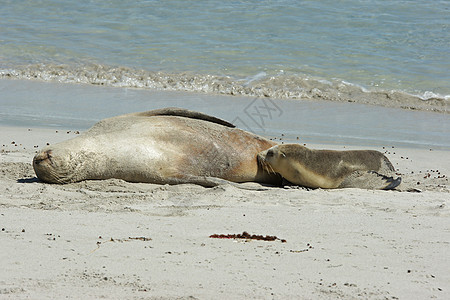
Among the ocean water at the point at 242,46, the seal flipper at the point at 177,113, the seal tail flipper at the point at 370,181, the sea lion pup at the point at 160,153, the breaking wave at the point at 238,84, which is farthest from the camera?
the ocean water at the point at 242,46

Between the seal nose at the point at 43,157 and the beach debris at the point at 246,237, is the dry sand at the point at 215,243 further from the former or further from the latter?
the seal nose at the point at 43,157

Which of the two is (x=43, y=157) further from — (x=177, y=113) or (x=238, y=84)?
(x=238, y=84)

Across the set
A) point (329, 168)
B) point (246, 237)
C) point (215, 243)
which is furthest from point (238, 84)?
point (215, 243)

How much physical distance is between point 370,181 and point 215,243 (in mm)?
2897

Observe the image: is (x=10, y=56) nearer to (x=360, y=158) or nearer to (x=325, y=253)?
(x=360, y=158)

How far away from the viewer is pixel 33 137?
8.00 metres

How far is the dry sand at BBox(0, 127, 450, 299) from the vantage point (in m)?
3.11

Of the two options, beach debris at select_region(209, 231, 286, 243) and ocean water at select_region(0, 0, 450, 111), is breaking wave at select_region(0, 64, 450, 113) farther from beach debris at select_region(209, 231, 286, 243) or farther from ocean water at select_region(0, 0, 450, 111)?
beach debris at select_region(209, 231, 286, 243)

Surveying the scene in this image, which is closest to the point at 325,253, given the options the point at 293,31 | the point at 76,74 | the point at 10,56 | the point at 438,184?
the point at 438,184

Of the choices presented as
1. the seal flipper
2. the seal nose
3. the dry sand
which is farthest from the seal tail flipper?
the seal nose

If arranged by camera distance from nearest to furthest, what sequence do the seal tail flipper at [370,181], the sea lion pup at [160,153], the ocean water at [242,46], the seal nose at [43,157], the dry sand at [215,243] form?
the dry sand at [215,243] → the seal nose at [43,157] → the sea lion pup at [160,153] → the seal tail flipper at [370,181] → the ocean water at [242,46]

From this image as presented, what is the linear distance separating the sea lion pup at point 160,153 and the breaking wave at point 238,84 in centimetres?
627

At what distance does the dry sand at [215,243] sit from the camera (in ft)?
10.2

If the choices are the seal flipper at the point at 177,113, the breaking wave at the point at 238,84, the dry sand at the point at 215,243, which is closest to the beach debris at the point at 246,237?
the dry sand at the point at 215,243
